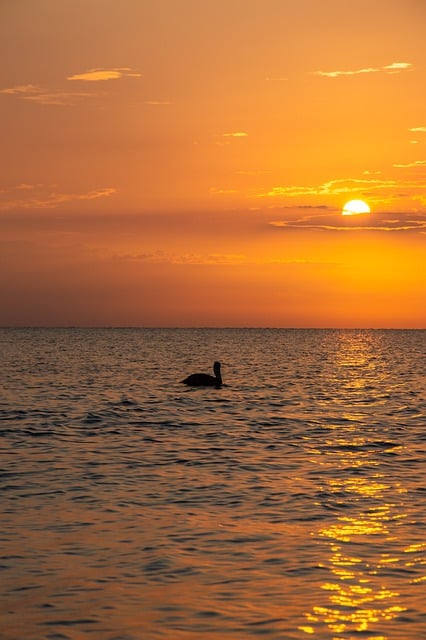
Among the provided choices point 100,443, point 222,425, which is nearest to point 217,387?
point 222,425

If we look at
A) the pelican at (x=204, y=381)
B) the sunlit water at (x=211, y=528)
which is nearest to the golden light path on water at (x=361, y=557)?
the sunlit water at (x=211, y=528)

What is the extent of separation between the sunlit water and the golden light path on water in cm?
3

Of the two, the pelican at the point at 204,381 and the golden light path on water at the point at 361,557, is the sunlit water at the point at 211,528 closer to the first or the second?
the golden light path on water at the point at 361,557

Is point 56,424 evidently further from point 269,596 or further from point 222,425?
point 269,596

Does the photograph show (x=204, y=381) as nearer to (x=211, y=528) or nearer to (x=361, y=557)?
(x=211, y=528)

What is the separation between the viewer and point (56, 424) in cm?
3088

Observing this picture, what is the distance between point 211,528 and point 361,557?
282cm

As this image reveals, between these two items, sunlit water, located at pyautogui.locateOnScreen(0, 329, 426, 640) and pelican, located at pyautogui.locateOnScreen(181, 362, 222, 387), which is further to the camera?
pelican, located at pyautogui.locateOnScreen(181, 362, 222, 387)

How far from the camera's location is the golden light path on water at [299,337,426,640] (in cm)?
1081

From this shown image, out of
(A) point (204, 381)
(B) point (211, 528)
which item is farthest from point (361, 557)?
(A) point (204, 381)

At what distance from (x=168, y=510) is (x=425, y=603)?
6.29 m

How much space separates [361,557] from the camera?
1348cm

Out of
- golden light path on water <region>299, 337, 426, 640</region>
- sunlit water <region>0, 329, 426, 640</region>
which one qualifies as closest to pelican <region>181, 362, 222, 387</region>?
sunlit water <region>0, 329, 426, 640</region>

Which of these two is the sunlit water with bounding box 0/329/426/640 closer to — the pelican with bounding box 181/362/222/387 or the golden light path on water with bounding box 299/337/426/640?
the golden light path on water with bounding box 299/337/426/640
